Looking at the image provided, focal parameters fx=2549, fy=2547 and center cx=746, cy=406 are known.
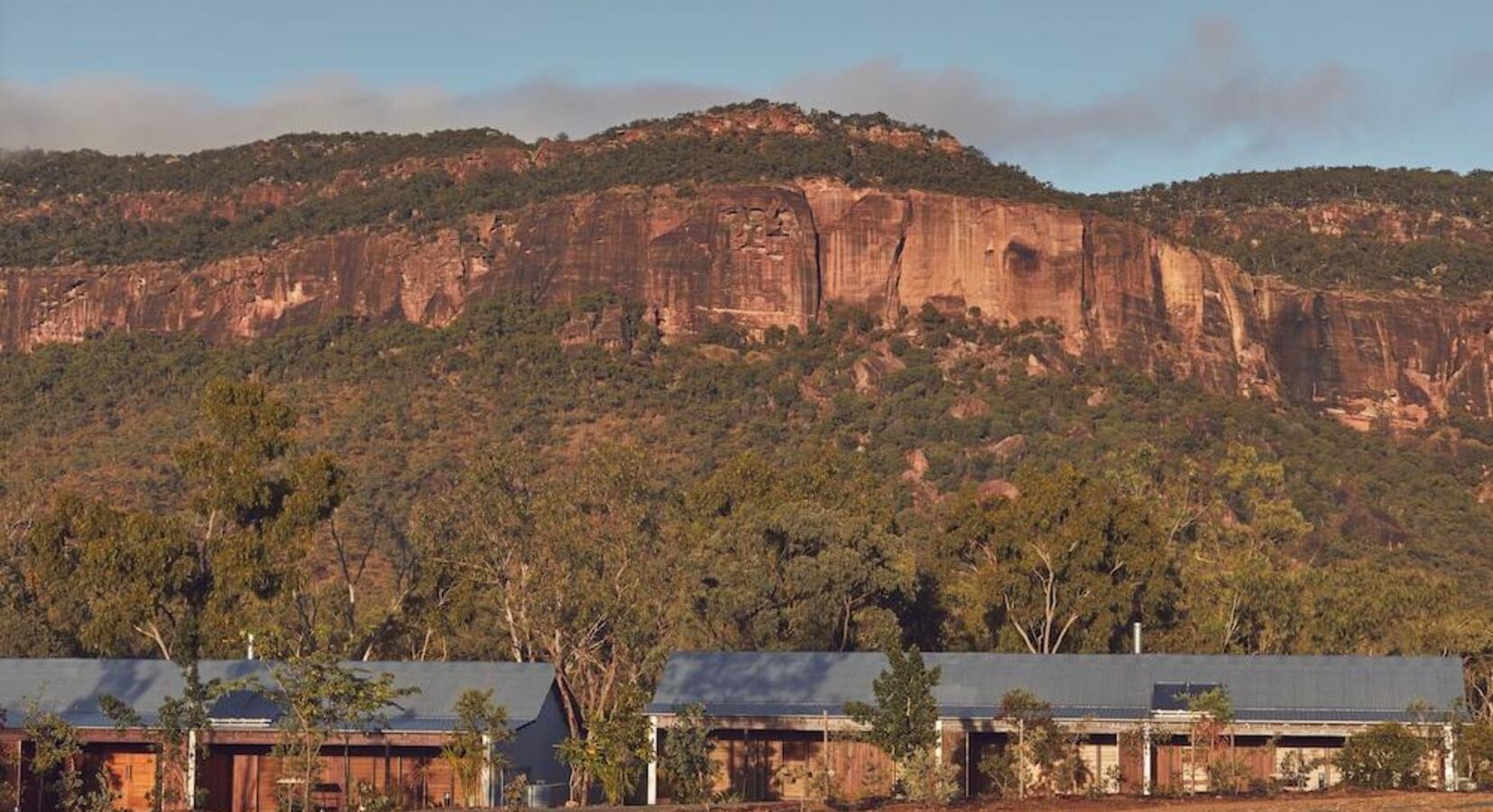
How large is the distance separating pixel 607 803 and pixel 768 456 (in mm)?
72881

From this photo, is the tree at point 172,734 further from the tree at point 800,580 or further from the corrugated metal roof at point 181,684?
the tree at point 800,580

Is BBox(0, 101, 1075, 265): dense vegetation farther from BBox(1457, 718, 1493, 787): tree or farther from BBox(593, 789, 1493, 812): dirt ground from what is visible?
BBox(593, 789, 1493, 812): dirt ground

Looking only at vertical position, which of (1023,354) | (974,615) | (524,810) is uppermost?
(1023,354)

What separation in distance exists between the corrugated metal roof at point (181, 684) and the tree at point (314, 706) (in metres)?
2.91

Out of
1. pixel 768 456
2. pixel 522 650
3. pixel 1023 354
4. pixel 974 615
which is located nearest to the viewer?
pixel 522 650

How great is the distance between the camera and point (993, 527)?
7306 cm

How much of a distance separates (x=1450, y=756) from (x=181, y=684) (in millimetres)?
25522

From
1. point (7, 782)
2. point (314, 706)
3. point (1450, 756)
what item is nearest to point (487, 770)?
point (314, 706)

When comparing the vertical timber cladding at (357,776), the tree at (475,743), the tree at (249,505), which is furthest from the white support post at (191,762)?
the tree at (249,505)

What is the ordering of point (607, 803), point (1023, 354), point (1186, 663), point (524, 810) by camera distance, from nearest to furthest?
point (524, 810)
point (607, 803)
point (1186, 663)
point (1023, 354)

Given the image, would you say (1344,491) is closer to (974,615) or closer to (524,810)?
(974,615)

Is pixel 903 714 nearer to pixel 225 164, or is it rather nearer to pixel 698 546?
pixel 698 546

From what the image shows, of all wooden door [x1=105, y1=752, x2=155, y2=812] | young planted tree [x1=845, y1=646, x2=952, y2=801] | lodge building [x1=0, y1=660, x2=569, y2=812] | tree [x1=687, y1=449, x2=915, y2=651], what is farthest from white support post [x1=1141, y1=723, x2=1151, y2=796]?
wooden door [x1=105, y1=752, x2=155, y2=812]

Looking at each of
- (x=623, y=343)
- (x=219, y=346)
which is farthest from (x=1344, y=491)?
(x=219, y=346)
